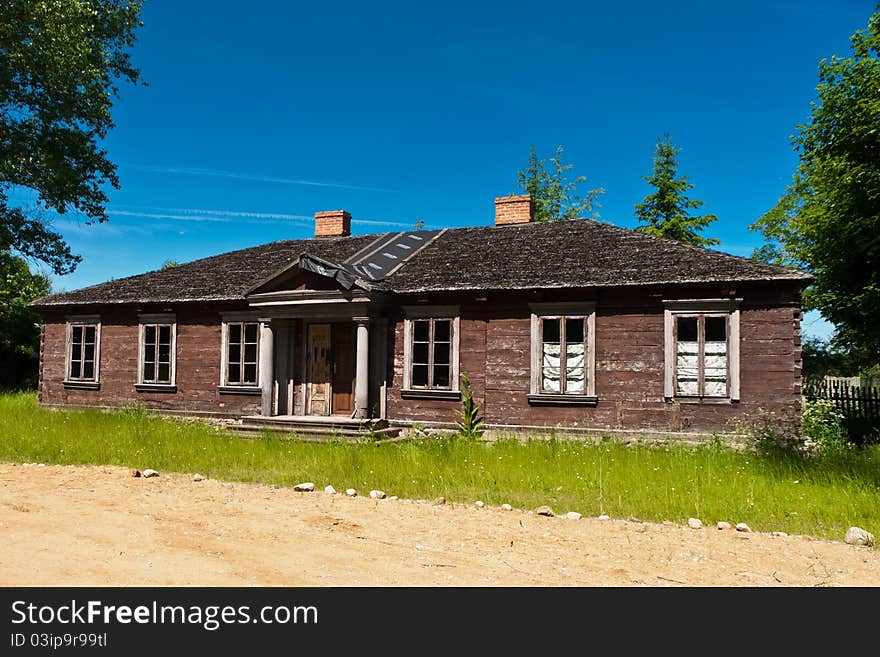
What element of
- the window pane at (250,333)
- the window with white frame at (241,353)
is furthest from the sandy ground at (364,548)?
the window pane at (250,333)

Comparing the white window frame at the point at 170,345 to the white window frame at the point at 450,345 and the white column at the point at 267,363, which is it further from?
the white window frame at the point at 450,345

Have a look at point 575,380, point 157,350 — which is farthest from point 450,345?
point 157,350

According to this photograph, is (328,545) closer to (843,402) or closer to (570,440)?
(570,440)

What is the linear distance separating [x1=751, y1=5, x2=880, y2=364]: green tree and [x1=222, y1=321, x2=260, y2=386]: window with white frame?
15410 mm

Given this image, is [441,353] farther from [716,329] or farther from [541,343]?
[716,329]

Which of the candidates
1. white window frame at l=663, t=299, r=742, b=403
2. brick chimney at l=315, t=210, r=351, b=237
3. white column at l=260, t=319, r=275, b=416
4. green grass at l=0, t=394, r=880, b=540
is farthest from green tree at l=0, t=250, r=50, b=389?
white window frame at l=663, t=299, r=742, b=403

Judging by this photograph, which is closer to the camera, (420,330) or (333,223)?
(420,330)

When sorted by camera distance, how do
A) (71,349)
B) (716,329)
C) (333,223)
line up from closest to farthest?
(716,329) < (71,349) < (333,223)

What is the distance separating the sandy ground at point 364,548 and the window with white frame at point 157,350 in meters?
9.08

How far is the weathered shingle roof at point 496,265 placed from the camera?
12.6 metres

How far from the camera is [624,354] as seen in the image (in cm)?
1283

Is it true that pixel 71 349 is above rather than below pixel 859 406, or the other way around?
above

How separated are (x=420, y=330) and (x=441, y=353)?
765 mm

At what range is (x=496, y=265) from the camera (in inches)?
590
